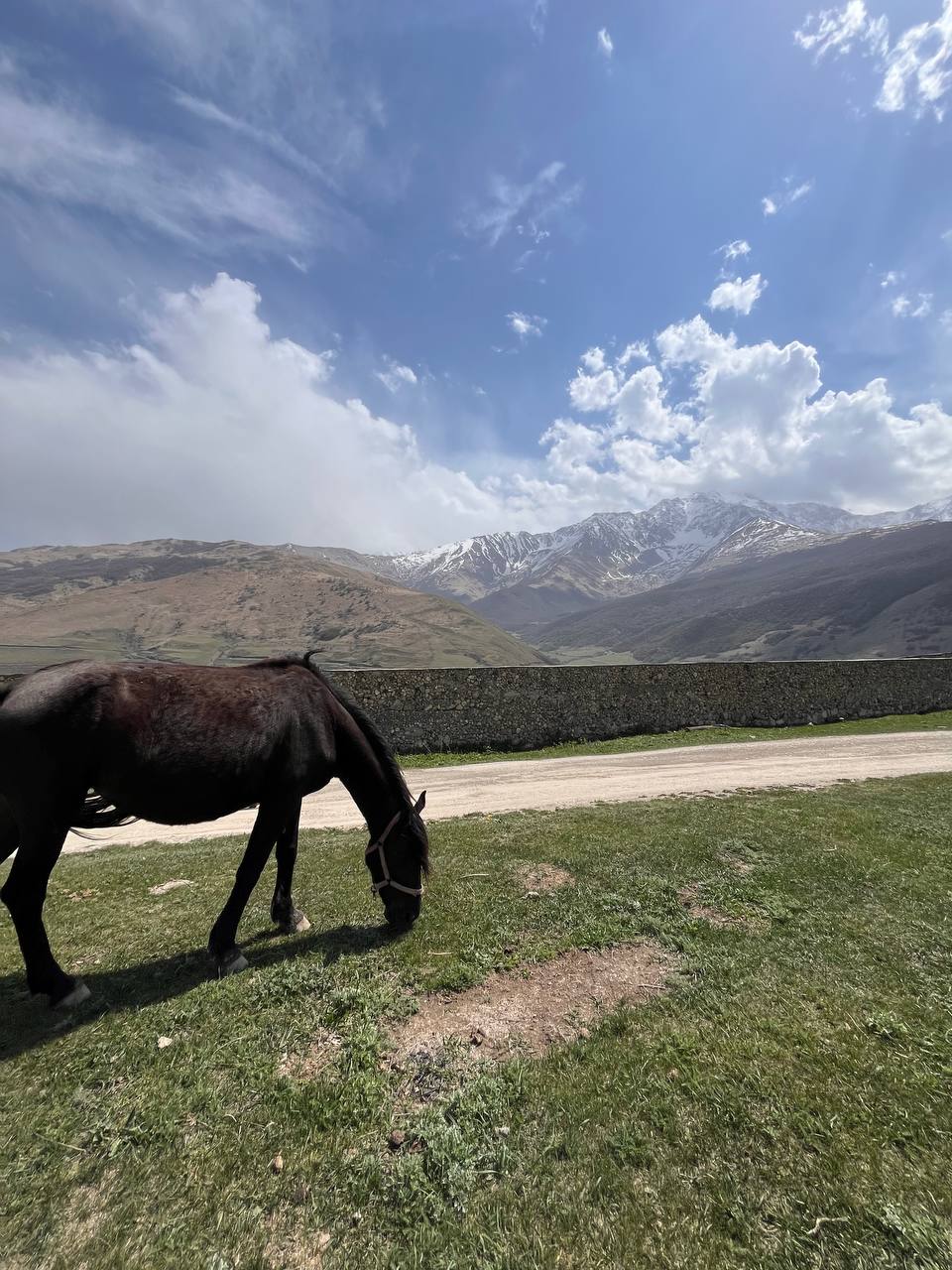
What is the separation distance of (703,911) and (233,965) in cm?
485

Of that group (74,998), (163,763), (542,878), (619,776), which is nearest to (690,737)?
(619,776)

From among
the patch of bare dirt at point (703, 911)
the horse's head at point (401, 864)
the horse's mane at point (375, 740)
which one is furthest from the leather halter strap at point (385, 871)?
the patch of bare dirt at point (703, 911)

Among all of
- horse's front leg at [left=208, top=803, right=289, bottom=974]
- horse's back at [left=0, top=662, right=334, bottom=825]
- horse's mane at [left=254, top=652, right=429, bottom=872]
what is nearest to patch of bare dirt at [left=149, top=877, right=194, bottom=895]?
horse's front leg at [left=208, top=803, right=289, bottom=974]

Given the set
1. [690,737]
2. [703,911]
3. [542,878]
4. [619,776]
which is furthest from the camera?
[690,737]

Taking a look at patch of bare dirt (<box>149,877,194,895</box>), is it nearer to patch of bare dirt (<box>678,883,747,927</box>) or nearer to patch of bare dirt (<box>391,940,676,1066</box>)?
patch of bare dirt (<box>391,940,676,1066</box>)

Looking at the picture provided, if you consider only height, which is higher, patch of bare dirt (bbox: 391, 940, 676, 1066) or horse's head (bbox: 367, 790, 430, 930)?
horse's head (bbox: 367, 790, 430, 930)

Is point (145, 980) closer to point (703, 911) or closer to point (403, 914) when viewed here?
point (403, 914)

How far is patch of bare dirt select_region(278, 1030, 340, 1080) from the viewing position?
366 centimetres

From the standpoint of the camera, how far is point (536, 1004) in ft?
14.5

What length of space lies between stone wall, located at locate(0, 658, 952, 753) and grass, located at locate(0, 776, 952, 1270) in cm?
1522

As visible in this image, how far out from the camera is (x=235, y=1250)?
249 centimetres

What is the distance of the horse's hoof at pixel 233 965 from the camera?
4.85 meters

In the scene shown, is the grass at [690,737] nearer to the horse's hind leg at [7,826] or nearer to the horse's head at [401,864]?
the horse's head at [401,864]

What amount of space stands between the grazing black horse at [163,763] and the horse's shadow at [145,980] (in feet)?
0.61
